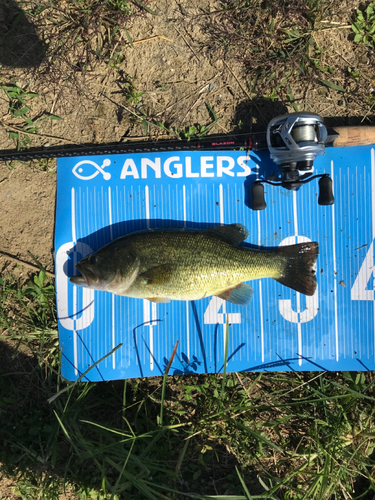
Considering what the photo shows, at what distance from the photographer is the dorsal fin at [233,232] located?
3.38 meters

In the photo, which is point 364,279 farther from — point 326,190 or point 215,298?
point 215,298

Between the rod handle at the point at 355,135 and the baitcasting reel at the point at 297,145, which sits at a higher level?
the rod handle at the point at 355,135

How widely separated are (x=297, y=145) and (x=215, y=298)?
5.96ft

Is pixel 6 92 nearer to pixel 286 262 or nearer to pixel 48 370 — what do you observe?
pixel 48 370

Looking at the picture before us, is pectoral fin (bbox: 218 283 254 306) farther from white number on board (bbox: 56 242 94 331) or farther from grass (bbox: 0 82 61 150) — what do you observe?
grass (bbox: 0 82 61 150)

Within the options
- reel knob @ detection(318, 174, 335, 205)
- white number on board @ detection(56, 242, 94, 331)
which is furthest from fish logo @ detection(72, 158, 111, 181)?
reel knob @ detection(318, 174, 335, 205)

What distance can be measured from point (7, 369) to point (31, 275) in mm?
1118

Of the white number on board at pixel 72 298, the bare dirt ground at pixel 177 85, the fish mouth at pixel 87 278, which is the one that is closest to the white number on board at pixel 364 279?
the bare dirt ground at pixel 177 85

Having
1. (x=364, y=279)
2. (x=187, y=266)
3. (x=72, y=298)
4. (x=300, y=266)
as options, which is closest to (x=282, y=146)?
(x=300, y=266)

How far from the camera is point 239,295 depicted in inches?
131

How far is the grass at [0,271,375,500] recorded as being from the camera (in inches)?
131

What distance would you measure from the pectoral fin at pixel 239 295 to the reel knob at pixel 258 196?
877 mm

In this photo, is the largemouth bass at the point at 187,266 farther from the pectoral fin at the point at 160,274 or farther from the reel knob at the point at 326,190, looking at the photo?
the reel knob at the point at 326,190

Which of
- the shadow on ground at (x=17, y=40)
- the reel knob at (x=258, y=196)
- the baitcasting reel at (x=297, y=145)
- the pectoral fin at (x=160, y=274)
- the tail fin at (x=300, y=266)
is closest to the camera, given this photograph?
the baitcasting reel at (x=297, y=145)
